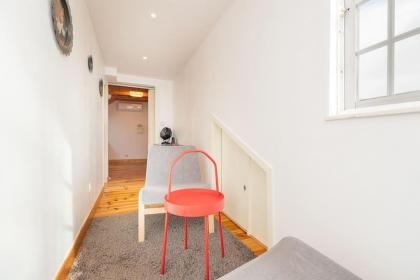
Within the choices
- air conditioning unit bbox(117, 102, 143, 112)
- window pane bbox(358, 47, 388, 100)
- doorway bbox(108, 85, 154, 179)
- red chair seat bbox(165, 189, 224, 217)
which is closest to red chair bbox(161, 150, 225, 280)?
red chair seat bbox(165, 189, 224, 217)

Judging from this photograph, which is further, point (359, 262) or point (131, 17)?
point (131, 17)

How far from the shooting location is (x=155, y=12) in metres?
2.08

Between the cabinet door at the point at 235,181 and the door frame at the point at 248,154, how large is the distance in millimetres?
71

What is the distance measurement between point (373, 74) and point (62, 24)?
1.80 metres

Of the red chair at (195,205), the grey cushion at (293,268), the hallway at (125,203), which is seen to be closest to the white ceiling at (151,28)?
the red chair at (195,205)

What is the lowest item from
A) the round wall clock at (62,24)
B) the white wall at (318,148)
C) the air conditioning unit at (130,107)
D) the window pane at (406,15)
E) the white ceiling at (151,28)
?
the white wall at (318,148)

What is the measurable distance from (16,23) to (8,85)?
278mm

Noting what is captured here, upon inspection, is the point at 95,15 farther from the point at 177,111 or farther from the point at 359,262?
the point at 359,262

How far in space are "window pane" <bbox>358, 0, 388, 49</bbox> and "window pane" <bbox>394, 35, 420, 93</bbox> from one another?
3.9 inches

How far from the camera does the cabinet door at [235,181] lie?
77.2 inches

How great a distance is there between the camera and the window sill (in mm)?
656

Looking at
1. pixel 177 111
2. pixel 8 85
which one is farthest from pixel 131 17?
pixel 177 111

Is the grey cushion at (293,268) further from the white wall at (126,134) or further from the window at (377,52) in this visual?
the white wall at (126,134)


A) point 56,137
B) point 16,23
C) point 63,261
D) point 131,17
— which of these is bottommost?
point 63,261
